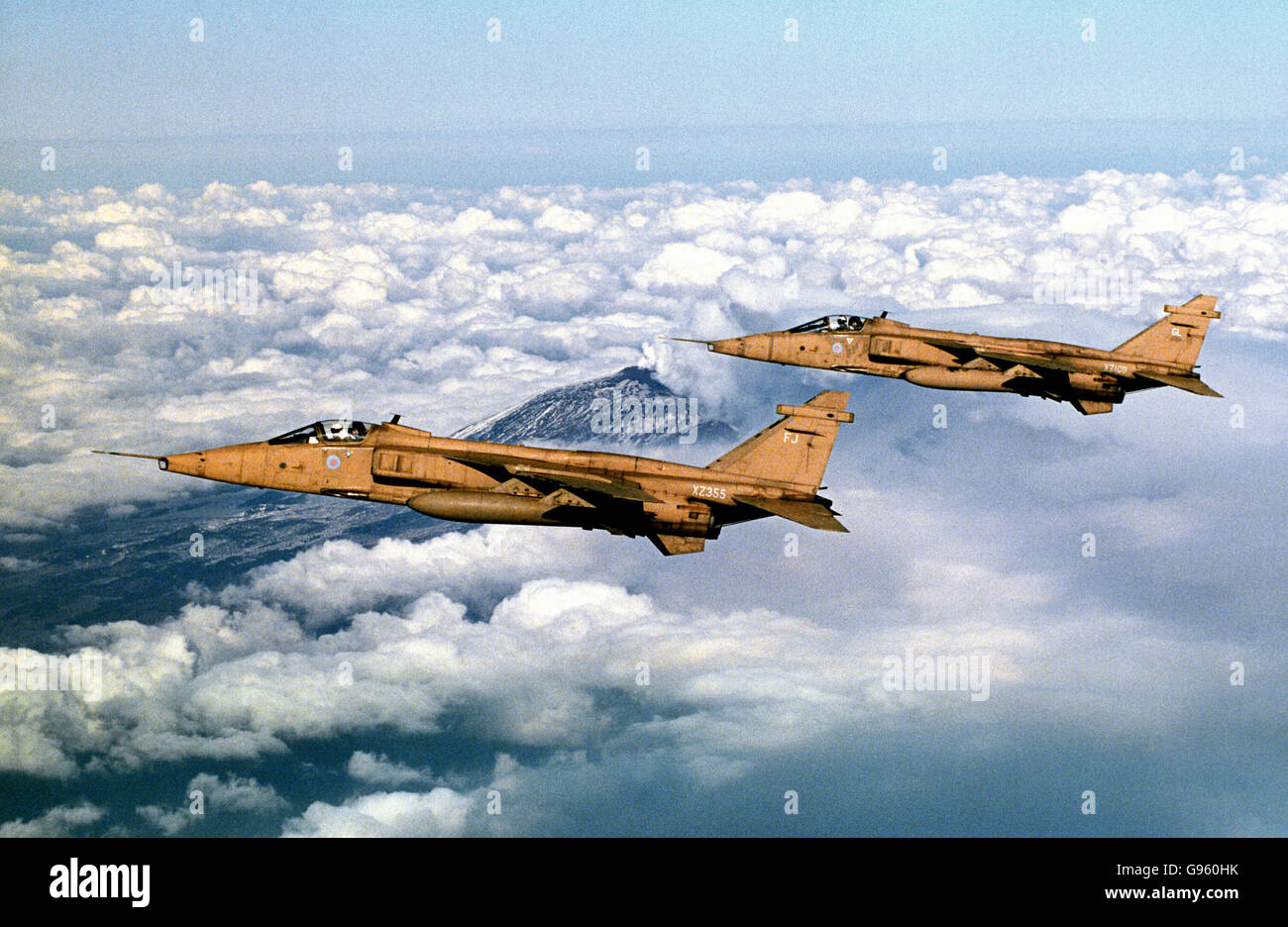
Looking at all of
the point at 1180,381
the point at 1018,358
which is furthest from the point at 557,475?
the point at 1180,381

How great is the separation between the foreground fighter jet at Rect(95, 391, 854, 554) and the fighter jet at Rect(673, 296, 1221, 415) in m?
11.9

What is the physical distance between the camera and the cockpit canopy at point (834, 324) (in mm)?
50156

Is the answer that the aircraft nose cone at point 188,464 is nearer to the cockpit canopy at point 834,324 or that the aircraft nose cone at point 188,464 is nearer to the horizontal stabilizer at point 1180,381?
the cockpit canopy at point 834,324

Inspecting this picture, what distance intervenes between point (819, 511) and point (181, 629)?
13091cm

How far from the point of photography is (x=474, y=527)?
17138 centimetres

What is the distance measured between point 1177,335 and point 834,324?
13711mm

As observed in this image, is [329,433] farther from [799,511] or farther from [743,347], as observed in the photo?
[743,347]

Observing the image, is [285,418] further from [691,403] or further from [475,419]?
[691,403]

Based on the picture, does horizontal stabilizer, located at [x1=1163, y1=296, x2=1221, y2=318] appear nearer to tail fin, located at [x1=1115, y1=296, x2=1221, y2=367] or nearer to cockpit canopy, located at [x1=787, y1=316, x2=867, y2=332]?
tail fin, located at [x1=1115, y1=296, x2=1221, y2=367]

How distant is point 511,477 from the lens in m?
36.8

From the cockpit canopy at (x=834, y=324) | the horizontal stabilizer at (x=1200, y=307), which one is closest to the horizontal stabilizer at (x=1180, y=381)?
the horizontal stabilizer at (x=1200, y=307)

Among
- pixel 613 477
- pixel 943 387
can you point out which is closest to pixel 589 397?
pixel 943 387

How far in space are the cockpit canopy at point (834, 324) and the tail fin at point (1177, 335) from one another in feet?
33.2

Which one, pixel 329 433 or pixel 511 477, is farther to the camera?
pixel 329 433
